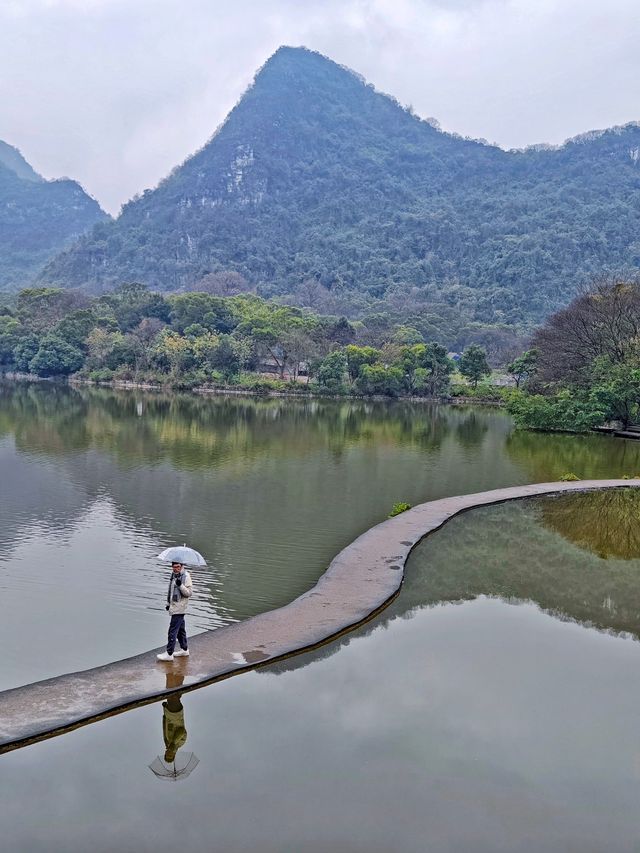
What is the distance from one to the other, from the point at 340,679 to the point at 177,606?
78.8 inches

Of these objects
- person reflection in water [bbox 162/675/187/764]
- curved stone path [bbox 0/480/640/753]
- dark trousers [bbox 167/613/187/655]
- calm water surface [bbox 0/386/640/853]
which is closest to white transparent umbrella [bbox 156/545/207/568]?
dark trousers [bbox 167/613/187/655]

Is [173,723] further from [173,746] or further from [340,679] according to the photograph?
[340,679]

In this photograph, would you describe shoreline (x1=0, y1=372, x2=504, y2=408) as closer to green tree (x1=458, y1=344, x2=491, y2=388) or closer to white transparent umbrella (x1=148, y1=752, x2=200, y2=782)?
green tree (x1=458, y1=344, x2=491, y2=388)

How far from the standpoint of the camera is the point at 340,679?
27.3ft

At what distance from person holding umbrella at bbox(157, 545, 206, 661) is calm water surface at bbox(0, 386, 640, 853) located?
809 mm

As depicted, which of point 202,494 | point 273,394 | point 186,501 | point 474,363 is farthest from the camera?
point 474,363

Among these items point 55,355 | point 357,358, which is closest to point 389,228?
point 357,358

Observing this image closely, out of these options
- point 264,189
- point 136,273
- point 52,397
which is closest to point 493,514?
point 52,397

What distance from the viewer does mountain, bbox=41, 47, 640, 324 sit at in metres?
140

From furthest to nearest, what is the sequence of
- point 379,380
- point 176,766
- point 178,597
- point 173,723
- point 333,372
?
point 333,372 → point 379,380 → point 178,597 → point 173,723 → point 176,766

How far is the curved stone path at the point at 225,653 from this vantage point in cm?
711

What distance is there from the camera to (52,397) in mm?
53875

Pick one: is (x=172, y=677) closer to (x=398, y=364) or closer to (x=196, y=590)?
(x=196, y=590)

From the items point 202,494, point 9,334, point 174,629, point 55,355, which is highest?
point 9,334
